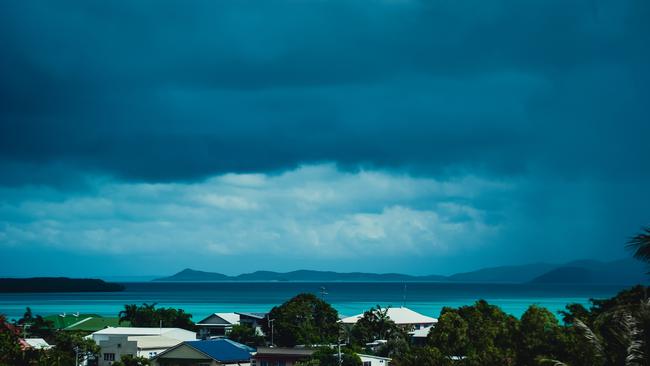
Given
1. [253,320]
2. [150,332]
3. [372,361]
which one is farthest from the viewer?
[253,320]

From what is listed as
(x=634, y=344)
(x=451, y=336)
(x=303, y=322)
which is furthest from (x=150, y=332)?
(x=634, y=344)

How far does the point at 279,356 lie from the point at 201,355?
7525 millimetres

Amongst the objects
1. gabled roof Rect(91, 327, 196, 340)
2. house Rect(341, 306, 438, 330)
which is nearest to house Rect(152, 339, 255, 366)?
gabled roof Rect(91, 327, 196, 340)

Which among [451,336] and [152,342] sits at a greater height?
[451,336]

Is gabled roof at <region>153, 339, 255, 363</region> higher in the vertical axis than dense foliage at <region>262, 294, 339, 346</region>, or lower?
lower

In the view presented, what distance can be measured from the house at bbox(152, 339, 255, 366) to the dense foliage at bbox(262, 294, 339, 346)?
17.4m

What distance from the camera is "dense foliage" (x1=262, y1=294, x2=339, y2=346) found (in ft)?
320

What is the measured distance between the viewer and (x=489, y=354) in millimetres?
39500

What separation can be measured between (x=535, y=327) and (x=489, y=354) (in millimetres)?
2612

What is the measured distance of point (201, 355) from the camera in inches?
2972

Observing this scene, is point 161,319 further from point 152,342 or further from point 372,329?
point 372,329

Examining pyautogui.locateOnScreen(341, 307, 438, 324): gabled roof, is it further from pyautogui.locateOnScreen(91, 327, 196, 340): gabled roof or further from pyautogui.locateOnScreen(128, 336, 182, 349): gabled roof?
pyautogui.locateOnScreen(128, 336, 182, 349): gabled roof

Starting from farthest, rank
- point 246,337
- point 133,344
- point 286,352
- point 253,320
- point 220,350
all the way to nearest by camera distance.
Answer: point 253,320 < point 246,337 < point 133,344 < point 220,350 < point 286,352

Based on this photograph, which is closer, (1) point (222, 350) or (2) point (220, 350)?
(2) point (220, 350)
